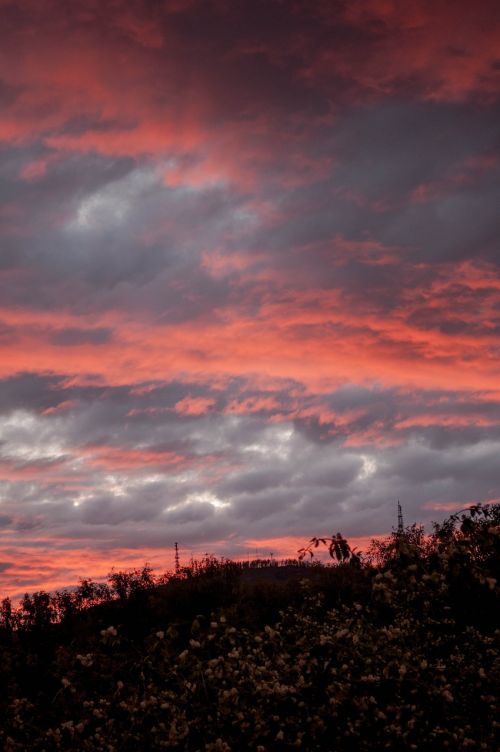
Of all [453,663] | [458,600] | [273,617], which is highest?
[458,600]

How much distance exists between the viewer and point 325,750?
13.7 meters

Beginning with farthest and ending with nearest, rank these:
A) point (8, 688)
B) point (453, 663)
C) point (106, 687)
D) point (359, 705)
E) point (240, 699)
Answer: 1. point (8, 688)
2. point (106, 687)
3. point (453, 663)
4. point (240, 699)
5. point (359, 705)

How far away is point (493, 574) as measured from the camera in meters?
10.1

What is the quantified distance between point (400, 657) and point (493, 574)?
5.24 meters

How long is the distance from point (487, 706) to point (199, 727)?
5.58 metres

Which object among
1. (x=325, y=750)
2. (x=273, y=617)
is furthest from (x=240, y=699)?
(x=273, y=617)

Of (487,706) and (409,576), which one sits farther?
(487,706)

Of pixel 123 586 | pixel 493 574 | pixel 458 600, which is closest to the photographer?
pixel 493 574

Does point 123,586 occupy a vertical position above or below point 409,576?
below

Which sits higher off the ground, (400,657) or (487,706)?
(400,657)

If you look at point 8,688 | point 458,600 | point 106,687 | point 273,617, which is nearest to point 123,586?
point 273,617

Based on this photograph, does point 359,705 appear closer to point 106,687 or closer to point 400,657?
point 400,657

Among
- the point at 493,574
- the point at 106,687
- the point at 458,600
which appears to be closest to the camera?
the point at 493,574

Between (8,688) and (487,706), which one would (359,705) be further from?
(8,688)
